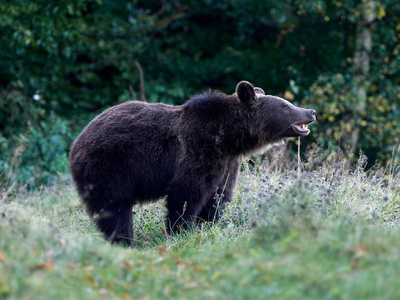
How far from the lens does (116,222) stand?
23.2 feet

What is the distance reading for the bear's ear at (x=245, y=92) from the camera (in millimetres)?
7711

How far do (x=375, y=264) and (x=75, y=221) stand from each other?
5067mm

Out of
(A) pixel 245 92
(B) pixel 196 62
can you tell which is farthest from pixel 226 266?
(B) pixel 196 62

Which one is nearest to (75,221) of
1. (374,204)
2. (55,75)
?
(374,204)

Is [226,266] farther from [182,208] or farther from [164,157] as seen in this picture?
[164,157]

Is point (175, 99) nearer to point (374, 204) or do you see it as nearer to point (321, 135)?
point (321, 135)

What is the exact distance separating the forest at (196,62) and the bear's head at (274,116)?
5691mm

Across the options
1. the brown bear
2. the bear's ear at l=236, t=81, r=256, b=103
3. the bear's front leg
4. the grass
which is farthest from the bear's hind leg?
the bear's ear at l=236, t=81, r=256, b=103

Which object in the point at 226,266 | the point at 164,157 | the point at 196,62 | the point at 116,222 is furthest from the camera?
the point at 196,62

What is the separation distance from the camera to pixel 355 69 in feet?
49.6

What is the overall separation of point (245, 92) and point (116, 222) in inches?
93.3

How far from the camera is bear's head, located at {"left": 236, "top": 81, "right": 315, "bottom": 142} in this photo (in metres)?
7.86

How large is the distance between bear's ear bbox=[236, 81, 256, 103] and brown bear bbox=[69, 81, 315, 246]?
14 mm

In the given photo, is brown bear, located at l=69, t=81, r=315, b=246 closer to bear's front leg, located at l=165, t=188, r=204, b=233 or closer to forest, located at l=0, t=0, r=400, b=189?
bear's front leg, located at l=165, t=188, r=204, b=233
